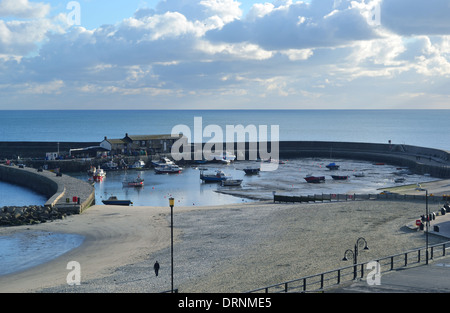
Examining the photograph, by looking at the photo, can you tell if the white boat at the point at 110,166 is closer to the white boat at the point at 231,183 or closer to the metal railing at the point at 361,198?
the white boat at the point at 231,183

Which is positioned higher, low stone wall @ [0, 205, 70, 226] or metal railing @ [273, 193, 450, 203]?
metal railing @ [273, 193, 450, 203]

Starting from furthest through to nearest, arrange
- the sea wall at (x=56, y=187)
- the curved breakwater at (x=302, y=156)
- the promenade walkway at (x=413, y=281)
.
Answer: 1. the curved breakwater at (x=302, y=156)
2. the sea wall at (x=56, y=187)
3. the promenade walkway at (x=413, y=281)

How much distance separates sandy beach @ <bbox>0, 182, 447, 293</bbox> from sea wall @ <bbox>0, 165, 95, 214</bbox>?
1.57 m

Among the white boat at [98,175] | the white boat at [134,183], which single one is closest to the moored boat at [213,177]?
the white boat at [134,183]

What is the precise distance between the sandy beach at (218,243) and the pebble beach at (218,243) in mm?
55

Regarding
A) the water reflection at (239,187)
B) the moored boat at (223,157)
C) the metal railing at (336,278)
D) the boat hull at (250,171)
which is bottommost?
the water reflection at (239,187)

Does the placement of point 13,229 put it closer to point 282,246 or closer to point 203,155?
point 282,246

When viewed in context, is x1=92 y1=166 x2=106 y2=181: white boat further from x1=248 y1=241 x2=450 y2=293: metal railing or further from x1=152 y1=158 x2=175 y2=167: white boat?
x1=248 y1=241 x2=450 y2=293: metal railing

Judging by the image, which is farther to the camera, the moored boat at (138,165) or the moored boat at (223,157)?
the moored boat at (223,157)

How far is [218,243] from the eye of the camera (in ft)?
121

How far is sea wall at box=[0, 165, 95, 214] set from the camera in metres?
49.6

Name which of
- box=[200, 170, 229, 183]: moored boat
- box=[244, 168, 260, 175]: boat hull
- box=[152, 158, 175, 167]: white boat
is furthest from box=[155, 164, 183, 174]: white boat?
box=[200, 170, 229, 183]: moored boat

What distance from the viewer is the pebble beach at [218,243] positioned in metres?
27.9
